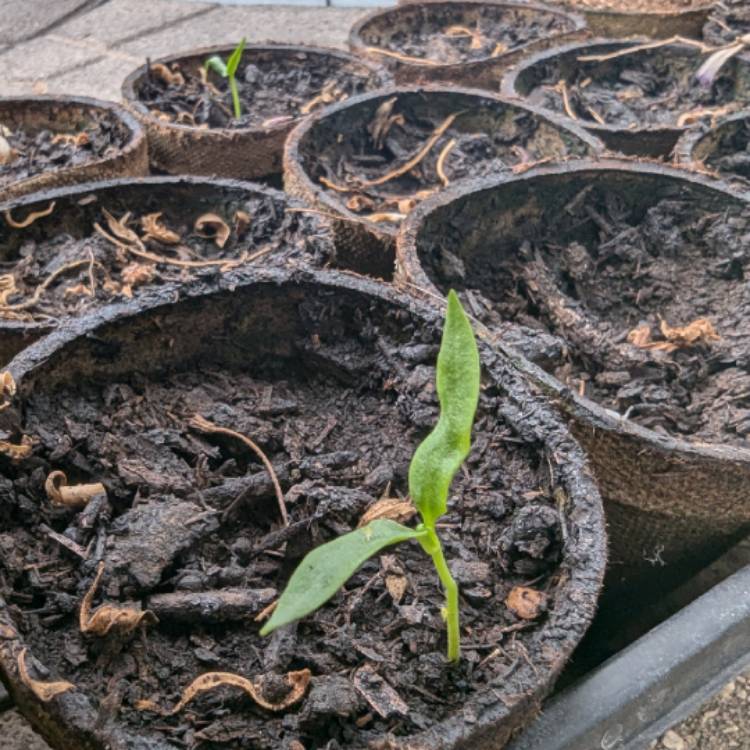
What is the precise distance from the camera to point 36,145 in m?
2.35

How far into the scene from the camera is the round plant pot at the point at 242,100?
2.22m

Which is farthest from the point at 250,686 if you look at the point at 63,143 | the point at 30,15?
the point at 30,15

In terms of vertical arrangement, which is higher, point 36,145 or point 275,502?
point 36,145

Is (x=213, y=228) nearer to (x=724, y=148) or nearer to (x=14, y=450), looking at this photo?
(x=14, y=450)

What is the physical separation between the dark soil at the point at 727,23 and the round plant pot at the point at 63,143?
1.82 metres

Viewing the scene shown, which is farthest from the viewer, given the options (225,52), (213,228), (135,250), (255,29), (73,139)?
(255,29)

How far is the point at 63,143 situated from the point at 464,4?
1632 mm

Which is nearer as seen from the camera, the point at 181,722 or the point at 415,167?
the point at 181,722

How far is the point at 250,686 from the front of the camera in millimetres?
953

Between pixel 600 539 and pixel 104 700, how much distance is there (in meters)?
0.55

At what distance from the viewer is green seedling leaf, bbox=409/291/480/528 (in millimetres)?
886

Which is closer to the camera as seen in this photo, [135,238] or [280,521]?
[280,521]

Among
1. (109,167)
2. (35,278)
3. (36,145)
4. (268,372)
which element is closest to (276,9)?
(36,145)

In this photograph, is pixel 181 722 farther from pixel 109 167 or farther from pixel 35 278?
pixel 109 167
